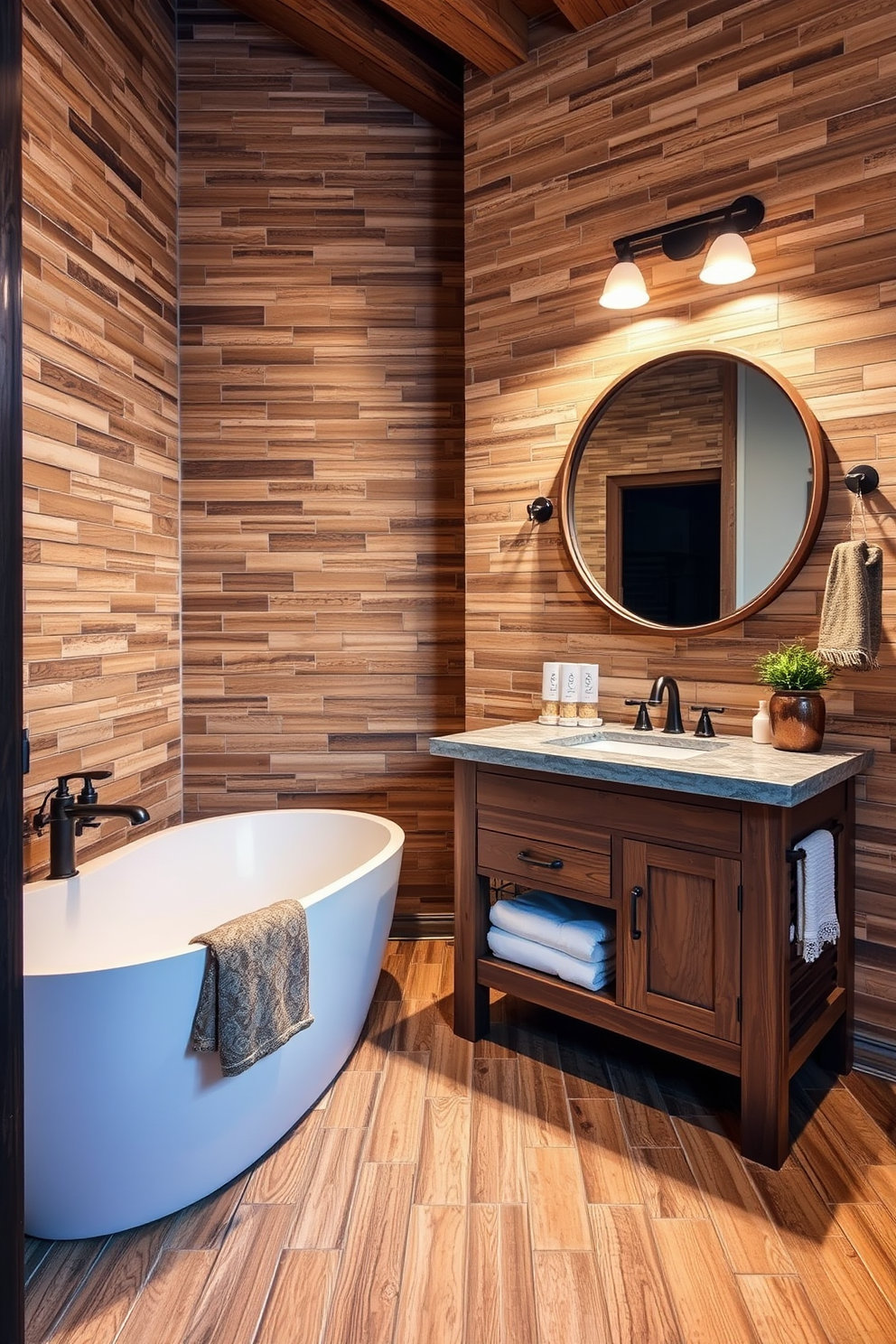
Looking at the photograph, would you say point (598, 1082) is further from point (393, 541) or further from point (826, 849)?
point (393, 541)

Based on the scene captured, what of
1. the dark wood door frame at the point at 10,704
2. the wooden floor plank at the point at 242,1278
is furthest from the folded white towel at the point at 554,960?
the dark wood door frame at the point at 10,704

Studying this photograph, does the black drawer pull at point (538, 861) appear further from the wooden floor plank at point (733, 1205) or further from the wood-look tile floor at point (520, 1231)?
the wooden floor plank at point (733, 1205)

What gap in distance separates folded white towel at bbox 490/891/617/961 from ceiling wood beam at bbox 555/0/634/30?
2697mm

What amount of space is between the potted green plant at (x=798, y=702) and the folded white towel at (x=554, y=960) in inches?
28.6

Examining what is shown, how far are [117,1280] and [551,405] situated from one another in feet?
8.45

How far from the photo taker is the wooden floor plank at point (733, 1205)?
157 centimetres

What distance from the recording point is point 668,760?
2.07m

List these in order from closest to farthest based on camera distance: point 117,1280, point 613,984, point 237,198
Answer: point 117,1280
point 613,984
point 237,198

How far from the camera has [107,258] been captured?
2.63 m

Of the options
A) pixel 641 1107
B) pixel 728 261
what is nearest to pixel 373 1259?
pixel 641 1107

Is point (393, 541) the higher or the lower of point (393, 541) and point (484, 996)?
the higher

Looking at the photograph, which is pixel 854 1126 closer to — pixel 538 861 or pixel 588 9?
pixel 538 861

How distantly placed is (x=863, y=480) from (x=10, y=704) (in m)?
2.07

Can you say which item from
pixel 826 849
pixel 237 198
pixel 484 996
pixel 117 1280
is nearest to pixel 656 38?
pixel 237 198
